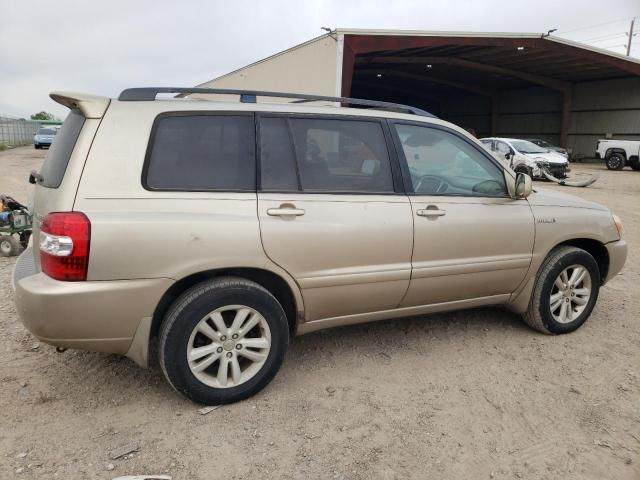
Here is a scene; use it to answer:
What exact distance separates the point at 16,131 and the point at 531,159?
37.4m

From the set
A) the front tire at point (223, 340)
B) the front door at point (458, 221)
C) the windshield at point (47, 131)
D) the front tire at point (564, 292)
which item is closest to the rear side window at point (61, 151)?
the front tire at point (223, 340)

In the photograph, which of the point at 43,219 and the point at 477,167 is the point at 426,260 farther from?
the point at 43,219

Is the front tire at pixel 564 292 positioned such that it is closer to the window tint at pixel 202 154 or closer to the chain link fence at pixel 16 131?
the window tint at pixel 202 154

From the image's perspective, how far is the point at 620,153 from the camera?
21.5 m

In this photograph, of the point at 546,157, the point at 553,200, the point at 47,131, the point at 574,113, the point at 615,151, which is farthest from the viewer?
the point at 47,131

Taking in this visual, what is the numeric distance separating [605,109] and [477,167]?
96.8 ft

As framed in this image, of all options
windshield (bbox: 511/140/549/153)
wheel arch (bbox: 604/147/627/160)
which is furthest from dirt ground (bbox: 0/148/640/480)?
wheel arch (bbox: 604/147/627/160)

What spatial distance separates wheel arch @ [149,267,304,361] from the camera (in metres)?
2.65

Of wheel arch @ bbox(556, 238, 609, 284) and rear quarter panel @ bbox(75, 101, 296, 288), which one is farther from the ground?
rear quarter panel @ bbox(75, 101, 296, 288)

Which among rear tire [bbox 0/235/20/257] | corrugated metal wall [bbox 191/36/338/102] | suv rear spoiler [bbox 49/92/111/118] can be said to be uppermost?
corrugated metal wall [bbox 191/36/338/102]

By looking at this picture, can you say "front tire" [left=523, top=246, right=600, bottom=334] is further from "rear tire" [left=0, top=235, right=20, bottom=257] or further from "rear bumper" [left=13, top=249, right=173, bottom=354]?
"rear tire" [left=0, top=235, right=20, bottom=257]

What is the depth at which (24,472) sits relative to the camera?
2242 millimetres

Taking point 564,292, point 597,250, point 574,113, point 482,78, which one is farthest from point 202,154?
point 574,113

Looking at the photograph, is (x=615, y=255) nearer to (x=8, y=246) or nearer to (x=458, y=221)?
(x=458, y=221)
